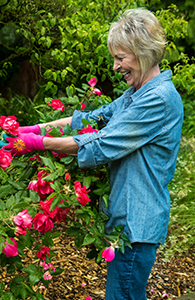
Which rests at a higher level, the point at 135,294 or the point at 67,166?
the point at 67,166

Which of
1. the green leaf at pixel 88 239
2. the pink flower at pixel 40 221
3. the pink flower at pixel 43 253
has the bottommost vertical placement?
the pink flower at pixel 43 253

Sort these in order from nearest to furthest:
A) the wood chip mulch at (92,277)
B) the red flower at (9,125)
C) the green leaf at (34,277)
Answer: the red flower at (9,125), the green leaf at (34,277), the wood chip mulch at (92,277)

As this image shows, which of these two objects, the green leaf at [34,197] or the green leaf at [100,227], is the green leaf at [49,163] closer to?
the green leaf at [34,197]

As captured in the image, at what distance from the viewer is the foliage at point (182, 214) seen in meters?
2.84

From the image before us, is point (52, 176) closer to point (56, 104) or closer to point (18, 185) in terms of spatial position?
point (18, 185)

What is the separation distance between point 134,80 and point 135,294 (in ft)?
3.21

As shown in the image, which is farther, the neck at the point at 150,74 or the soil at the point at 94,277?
the soil at the point at 94,277

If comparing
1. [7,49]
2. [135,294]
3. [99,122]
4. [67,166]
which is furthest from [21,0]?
[135,294]

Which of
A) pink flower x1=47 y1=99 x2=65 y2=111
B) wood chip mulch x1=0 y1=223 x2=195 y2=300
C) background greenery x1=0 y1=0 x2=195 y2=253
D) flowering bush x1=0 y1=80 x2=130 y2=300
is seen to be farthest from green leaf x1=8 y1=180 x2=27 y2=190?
wood chip mulch x1=0 y1=223 x2=195 y2=300

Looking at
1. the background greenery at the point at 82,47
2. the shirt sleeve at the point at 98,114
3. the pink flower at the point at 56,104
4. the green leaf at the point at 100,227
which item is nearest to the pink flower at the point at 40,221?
the green leaf at the point at 100,227

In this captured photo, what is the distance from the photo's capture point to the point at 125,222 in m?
1.29

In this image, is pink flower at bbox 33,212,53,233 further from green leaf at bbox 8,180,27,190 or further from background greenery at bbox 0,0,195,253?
background greenery at bbox 0,0,195,253

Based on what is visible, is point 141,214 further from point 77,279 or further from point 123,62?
point 77,279

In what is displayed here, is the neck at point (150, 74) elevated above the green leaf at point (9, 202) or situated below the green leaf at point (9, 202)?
above
